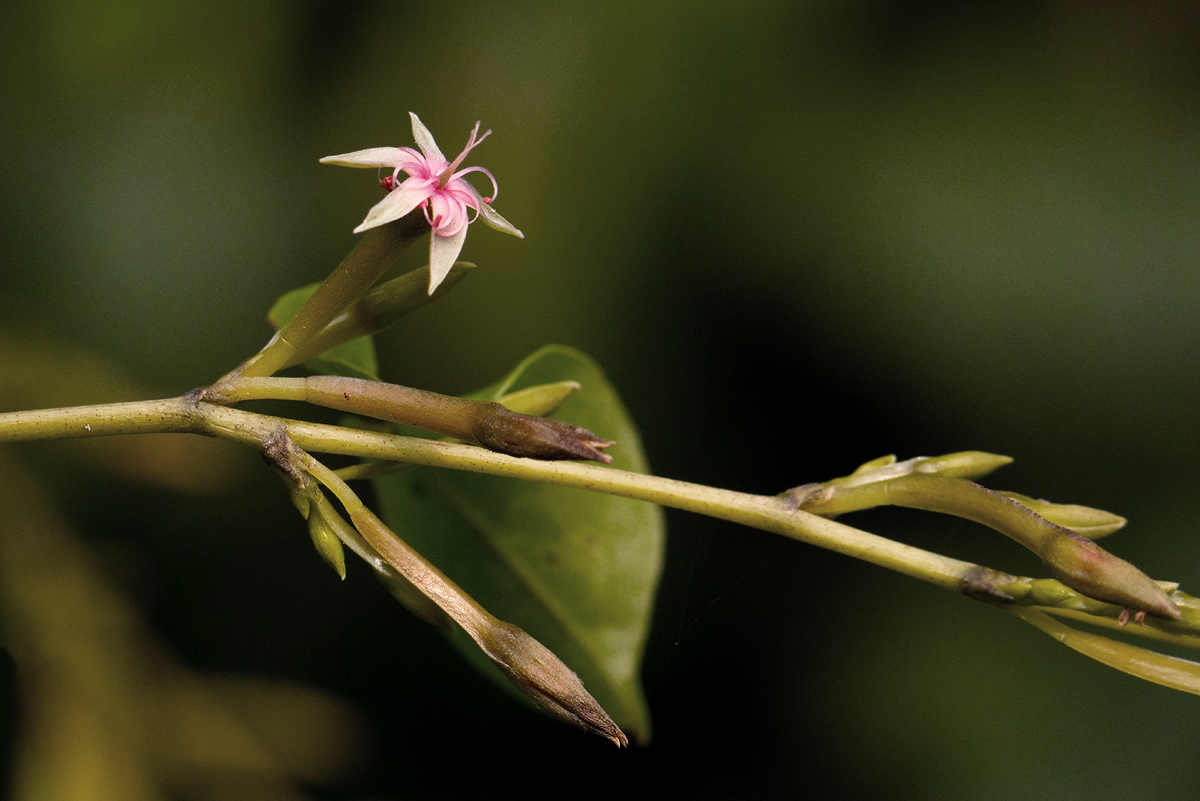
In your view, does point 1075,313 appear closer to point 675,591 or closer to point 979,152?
point 979,152

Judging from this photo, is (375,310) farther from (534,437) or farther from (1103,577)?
(1103,577)

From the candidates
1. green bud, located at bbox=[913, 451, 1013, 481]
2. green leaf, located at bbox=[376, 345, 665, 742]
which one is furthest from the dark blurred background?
green bud, located at bbox=[913, 451, 1013, 481]

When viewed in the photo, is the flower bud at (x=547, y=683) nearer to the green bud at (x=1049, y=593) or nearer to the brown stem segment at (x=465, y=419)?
the brown stem segment at (x=465, y=419)

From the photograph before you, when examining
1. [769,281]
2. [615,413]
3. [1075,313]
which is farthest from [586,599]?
[1075,313]

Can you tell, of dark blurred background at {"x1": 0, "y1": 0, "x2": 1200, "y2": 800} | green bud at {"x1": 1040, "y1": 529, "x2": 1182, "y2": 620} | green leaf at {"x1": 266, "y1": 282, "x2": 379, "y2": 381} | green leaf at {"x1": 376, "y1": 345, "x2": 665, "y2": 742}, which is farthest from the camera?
dark blurred background at {"x1": 0, "y1": 0, "x2": 1200, "y2": 800}

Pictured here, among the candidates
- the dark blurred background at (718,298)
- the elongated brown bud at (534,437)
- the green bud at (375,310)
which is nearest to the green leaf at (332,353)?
the green bud at (375,310)

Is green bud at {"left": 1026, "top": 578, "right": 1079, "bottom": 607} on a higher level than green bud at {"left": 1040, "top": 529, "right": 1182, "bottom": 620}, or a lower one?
lower

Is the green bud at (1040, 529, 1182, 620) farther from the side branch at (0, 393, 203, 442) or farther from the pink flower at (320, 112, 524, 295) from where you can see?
the side branch at (0, 393, 203, 442)
